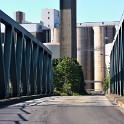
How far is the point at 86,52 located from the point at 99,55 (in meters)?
5.32

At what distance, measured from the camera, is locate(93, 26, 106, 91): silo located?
14975cm

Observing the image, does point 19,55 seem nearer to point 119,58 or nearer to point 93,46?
point 119,58

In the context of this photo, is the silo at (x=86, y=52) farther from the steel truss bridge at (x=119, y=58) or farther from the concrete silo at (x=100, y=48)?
the steel truss bridge at (x=119, y=58)

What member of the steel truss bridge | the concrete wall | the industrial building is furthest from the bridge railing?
the concrete wall

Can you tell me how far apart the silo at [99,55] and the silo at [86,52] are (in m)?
2.04

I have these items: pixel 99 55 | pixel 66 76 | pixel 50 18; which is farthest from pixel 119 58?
pixel 50 18

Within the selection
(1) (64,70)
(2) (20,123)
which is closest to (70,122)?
(2) (20,123)

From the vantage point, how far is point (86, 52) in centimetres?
15362

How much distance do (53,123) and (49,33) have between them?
499ft

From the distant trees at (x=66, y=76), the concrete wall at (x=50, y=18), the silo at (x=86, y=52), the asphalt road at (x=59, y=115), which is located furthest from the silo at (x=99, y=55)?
the asphalt road at (x=59, y=115)

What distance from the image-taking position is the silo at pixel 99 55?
14975cm

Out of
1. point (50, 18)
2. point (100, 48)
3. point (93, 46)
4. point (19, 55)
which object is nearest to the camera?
point (19, 55)

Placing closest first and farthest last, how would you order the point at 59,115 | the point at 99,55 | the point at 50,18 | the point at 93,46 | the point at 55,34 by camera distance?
the point at 59,115
the point at 99,55
the point at 93,46
the point at 55,34
the point at 50,18

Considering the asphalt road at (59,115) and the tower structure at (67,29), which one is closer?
the asphalt road at (59,115)
